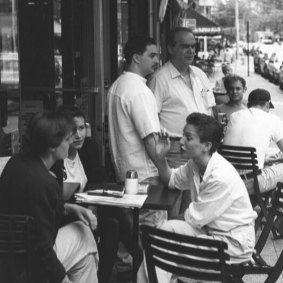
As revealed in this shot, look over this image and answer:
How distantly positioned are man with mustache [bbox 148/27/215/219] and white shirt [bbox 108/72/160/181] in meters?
0.67

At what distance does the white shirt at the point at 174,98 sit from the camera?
6.59 meters

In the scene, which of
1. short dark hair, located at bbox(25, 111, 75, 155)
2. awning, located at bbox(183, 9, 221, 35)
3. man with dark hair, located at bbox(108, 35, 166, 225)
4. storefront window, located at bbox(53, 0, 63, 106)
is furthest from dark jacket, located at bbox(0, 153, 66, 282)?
awning, located at bbox(183, 9, 221, 35)

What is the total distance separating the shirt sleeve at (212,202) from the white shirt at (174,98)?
2.17 meters

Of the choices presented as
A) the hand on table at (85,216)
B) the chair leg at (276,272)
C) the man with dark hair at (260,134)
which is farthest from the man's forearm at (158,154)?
the man with dark hair at (260,134)

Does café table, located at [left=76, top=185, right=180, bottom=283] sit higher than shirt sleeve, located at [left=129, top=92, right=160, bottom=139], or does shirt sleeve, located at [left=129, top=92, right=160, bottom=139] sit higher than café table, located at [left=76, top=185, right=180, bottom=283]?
shirt sleeve, located at [left=129, top=92, right=160, bottom=139]

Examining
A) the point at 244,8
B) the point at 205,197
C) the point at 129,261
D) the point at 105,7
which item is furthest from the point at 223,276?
the point at 244,8

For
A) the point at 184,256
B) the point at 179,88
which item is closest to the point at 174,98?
the point at 179,88

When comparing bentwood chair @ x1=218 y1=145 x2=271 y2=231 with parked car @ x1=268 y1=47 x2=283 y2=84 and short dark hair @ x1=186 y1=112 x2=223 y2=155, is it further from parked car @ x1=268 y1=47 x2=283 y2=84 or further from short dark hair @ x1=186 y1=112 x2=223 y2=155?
parked car @ x1=268 y1=47 x2=283 y2=84

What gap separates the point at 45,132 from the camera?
4.15 metres

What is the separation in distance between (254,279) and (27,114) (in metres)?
3.06

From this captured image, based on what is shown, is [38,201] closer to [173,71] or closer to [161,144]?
[161,144]

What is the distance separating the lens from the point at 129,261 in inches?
240

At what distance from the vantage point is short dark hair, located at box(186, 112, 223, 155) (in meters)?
4.64

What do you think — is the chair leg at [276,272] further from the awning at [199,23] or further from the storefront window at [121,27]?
the awning at [199,23]
